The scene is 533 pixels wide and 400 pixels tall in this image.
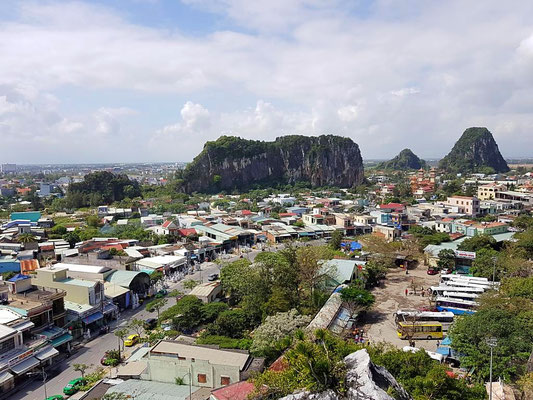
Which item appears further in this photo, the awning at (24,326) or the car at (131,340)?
the car at (131,340)

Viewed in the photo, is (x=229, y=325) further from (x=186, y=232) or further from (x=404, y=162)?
(x=404, y=162)

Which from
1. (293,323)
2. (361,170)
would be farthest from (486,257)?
(361,170)

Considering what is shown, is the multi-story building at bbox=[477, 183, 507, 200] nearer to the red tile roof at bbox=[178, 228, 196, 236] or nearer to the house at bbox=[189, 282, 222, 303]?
the red tile roof at bbox=[178, 228, 196, 236]

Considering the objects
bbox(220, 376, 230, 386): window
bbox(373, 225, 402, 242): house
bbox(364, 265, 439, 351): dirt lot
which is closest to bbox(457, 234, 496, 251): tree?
bbox(364, 265, 439, 351): dirt lot

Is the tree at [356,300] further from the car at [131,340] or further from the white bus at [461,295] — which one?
the car at [131,340]

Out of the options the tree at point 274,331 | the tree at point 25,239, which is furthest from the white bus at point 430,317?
the tree at point 25,239

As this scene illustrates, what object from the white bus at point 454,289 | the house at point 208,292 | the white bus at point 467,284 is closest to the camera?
the house at point 208,292

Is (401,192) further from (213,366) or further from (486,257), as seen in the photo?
(213,366)
